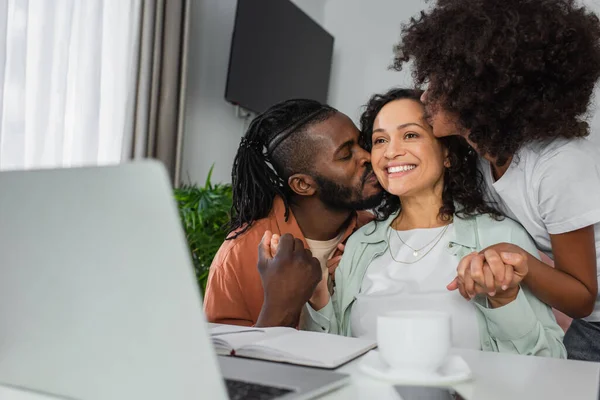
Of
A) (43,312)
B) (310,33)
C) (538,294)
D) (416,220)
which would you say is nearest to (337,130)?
(416,220)

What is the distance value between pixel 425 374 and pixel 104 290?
359 mm

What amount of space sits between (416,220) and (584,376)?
76 centimetres

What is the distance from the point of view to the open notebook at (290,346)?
761 mm

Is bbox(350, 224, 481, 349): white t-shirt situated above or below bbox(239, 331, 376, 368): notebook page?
below

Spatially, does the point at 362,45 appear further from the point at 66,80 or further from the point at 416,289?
the point at 416,289

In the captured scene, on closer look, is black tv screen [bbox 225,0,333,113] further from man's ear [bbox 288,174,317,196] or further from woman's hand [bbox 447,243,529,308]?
woman's hand [bbox 447,243,529,308]

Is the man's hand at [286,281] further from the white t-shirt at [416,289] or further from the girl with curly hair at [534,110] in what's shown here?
the girl with curly hair at [534,110]

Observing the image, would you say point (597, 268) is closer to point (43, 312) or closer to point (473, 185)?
point (473, 185)

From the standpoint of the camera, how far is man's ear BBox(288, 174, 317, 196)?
167 cm

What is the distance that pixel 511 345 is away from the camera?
1192 millimetres

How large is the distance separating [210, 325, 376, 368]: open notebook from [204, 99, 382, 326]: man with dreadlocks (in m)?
0.57

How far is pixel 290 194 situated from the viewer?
172 cm

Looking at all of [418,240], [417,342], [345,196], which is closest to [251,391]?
[417,342]

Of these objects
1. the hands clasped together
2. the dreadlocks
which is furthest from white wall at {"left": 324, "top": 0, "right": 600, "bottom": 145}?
the hands clasped together
